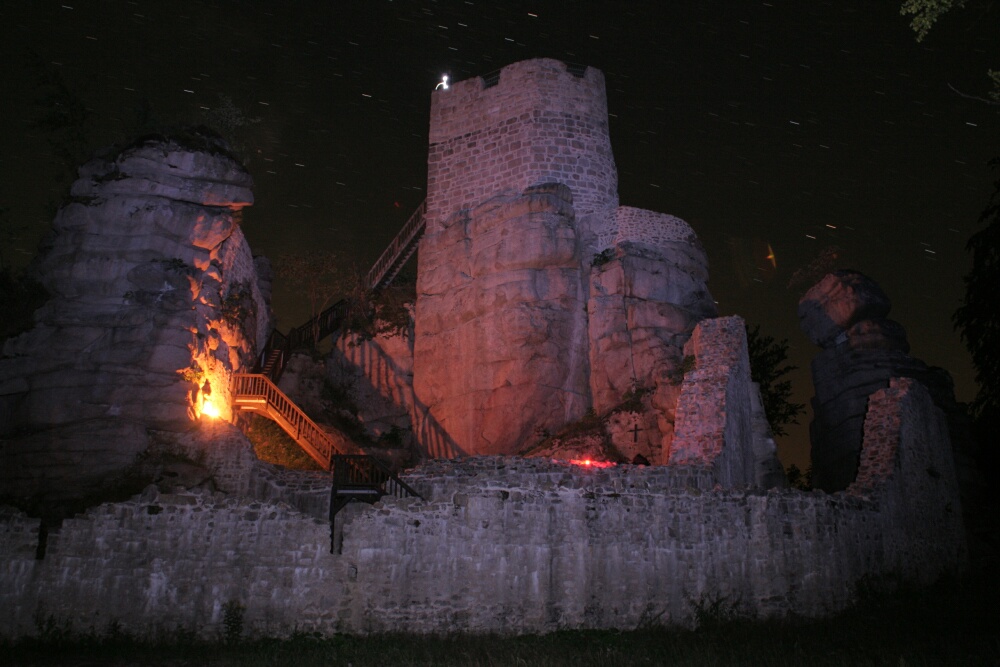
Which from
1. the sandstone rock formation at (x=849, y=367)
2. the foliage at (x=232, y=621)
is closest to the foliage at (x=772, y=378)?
the sandstone rock formation at (x=849, y=367)

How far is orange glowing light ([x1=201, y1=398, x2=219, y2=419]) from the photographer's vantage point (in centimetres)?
2252

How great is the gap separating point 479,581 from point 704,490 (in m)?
4.52

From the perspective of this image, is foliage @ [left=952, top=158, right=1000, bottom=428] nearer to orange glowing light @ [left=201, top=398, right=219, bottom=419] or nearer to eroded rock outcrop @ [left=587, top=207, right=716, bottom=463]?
eroded rock outcrop @ [left=587, top=207, right=716, bottom=463]

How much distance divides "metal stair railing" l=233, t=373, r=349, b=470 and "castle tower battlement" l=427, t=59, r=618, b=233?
9.10 metres

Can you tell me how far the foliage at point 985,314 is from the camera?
24.6 meters

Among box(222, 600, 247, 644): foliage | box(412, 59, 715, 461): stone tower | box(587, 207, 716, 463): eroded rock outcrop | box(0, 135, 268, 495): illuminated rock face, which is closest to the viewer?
box(222, 600, 247, 644): foliage

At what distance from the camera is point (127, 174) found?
76.9ft

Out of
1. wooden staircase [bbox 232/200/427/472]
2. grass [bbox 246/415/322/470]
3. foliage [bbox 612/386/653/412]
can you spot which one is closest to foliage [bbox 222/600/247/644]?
wooden staircase [bbox 232/200/427/472]

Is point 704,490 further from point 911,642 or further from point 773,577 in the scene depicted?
point 911,642

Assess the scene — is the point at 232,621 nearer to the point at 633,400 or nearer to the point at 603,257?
the point at 633,400

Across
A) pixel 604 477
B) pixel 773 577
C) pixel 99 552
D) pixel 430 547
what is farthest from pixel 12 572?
pixel 773 577

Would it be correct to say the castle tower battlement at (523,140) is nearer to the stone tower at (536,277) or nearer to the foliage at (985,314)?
the stone tower at (536,277)

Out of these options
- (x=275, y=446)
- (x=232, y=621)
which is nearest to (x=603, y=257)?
(x=275, y=446)

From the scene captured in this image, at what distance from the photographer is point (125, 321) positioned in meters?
21.8
